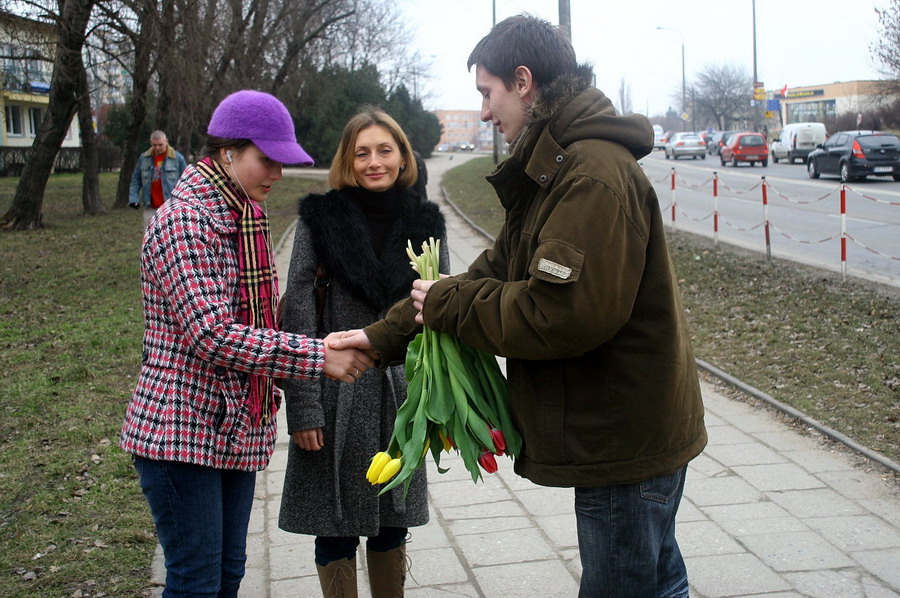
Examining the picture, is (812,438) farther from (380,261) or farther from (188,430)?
(188,430)

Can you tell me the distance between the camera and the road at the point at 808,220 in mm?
13695

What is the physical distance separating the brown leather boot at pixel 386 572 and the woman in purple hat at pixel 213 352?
81 cm

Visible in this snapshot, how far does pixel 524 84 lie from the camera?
2.29 metres

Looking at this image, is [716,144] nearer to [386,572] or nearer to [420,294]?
[386,572]

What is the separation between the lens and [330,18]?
32.0 meters

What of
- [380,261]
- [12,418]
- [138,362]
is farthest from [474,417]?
[138,362]

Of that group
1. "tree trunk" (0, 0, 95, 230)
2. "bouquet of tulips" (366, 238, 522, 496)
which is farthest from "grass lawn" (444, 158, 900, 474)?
"tree trunk" (0, 0, 95, 230)

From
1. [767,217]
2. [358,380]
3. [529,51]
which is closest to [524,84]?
[529,51]

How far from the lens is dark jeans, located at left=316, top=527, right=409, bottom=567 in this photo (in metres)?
3.45

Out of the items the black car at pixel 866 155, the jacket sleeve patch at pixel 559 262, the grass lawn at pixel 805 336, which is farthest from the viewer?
the black car at pixel 866 155

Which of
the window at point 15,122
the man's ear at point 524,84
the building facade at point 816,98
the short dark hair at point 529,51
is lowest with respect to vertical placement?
the man's ear at point 524,84

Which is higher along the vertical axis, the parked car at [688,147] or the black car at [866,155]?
the parked car at [688,147]

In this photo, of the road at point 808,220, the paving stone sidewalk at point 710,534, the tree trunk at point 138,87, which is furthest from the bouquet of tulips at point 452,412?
the tree trunk at point 138,87

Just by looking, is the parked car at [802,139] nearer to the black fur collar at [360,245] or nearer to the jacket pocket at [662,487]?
the black fur collar at [360,245]
